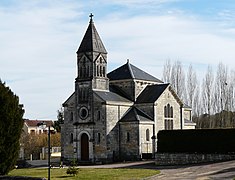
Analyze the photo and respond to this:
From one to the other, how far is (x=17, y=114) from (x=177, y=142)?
1641 centimetres

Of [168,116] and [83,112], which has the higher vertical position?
[83,112]

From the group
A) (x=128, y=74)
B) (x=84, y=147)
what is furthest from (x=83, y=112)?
(x=128, y=74)

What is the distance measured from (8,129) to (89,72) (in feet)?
74.9

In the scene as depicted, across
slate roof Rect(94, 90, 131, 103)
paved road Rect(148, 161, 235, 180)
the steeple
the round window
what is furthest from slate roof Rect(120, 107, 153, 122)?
paved road Rect(148, 161, 235, 180)

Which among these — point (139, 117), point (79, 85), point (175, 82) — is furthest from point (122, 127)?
point (175, 82)

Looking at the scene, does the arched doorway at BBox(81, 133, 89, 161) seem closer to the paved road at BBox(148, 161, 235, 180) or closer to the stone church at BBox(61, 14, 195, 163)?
the stone church at BBox(61, 14, 195, 163)

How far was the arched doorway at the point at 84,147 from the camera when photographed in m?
56.2

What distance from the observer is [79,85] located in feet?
188

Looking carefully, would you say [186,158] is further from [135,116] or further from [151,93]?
[151,93]

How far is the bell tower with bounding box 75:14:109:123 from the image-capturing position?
5634 centimetres

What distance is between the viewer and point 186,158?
4491 centimetres

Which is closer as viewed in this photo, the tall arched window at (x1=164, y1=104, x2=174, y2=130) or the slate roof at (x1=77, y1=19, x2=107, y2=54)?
the slate roof at (x1=77, y1=19, x2=107, y2=54)

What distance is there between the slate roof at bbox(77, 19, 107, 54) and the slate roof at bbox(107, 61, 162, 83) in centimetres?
414

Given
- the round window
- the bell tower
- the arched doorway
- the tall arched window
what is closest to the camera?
the arched doorway
